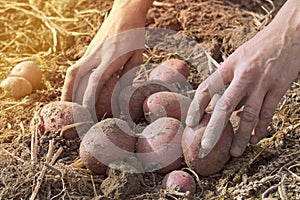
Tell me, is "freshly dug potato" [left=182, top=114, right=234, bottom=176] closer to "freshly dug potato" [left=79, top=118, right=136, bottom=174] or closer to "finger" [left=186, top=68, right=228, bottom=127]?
"finger" [left=186, top=68, right=228, bottom=127]

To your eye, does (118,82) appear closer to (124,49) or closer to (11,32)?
(124,49)

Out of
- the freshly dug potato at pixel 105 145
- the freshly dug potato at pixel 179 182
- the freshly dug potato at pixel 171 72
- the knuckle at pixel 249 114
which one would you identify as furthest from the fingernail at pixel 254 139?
the freshly dug potato at pixel 171 72

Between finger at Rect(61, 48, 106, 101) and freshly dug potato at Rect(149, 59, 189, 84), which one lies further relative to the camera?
freshly dug potato at Rect(149, 59, 189, 84)

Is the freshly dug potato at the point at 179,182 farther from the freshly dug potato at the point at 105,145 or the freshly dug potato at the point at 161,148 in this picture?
the freshly dug potato at the point at 105,145

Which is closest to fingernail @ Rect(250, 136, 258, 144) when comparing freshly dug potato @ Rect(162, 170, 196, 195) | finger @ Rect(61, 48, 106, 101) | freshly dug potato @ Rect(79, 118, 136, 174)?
freshly dug potato @ Rect(162, 170, 196, 195)

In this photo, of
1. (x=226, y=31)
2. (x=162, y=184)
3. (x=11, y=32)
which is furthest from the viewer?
(x=11, y=32)

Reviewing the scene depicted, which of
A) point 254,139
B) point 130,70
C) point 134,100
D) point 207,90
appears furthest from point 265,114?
point 130,70

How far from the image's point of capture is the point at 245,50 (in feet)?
6.88

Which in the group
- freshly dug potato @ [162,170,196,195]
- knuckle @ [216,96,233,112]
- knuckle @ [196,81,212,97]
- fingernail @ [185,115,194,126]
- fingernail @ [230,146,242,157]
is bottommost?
freshly dug potato @ [162,170,196,195]

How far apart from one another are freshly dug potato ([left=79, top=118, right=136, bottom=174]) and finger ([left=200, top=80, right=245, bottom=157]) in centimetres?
30

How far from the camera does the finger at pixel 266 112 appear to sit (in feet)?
6.89

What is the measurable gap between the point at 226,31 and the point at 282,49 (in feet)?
3.89

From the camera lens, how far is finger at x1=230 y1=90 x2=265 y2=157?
2064 mm

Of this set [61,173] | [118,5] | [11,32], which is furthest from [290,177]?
[11,32]
